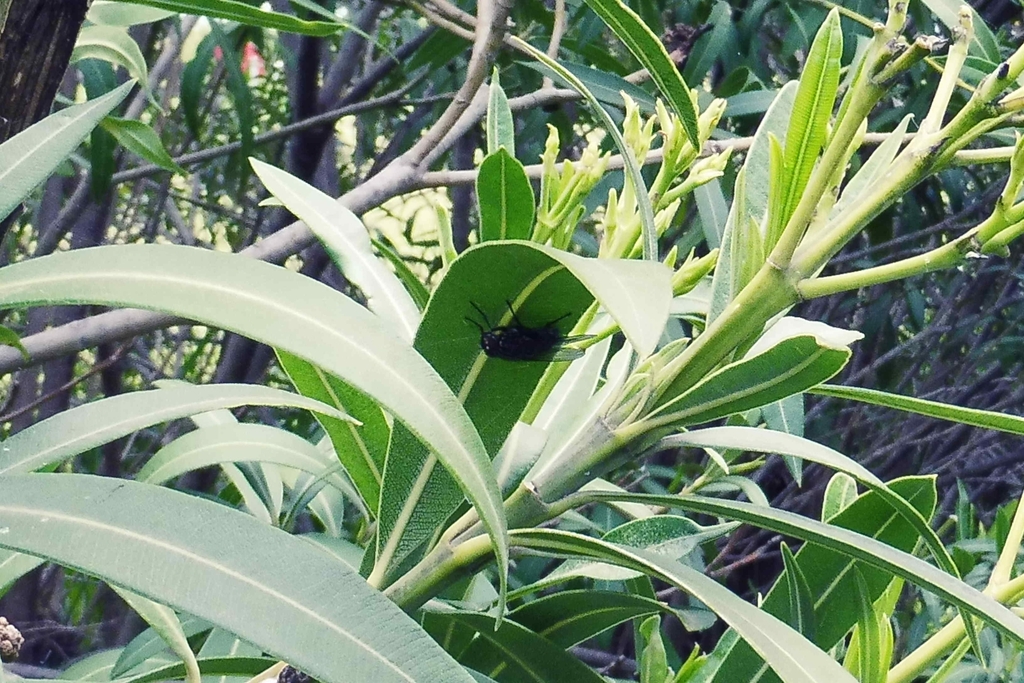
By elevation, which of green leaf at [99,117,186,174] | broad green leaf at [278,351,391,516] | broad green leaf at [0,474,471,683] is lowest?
broad green leaf at [278,351,391,516]

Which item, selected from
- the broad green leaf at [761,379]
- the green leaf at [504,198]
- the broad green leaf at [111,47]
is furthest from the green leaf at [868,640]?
the broad green leaf at [111,47]

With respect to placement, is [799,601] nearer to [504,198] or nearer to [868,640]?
[868,640]

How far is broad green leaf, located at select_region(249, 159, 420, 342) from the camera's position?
52 cm

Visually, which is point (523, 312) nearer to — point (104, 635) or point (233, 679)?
point (233, 679)

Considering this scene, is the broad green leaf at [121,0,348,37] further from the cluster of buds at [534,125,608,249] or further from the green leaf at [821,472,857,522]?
the green leaf at [821,472,857,522]

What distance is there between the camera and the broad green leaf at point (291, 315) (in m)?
0.31

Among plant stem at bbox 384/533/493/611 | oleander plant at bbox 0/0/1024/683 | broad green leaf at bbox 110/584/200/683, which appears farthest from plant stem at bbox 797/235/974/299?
broad green leaf at bbox 110/584/200/683

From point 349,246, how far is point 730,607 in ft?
0.96

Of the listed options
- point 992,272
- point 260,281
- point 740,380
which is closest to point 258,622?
point 260,281

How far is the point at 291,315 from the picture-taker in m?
0.32

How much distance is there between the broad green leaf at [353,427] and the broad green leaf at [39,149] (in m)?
0.16

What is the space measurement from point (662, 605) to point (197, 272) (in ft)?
1.17

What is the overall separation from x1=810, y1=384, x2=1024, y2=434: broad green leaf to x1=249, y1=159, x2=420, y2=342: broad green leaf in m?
0.24

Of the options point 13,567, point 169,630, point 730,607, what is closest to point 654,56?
point 730,607
